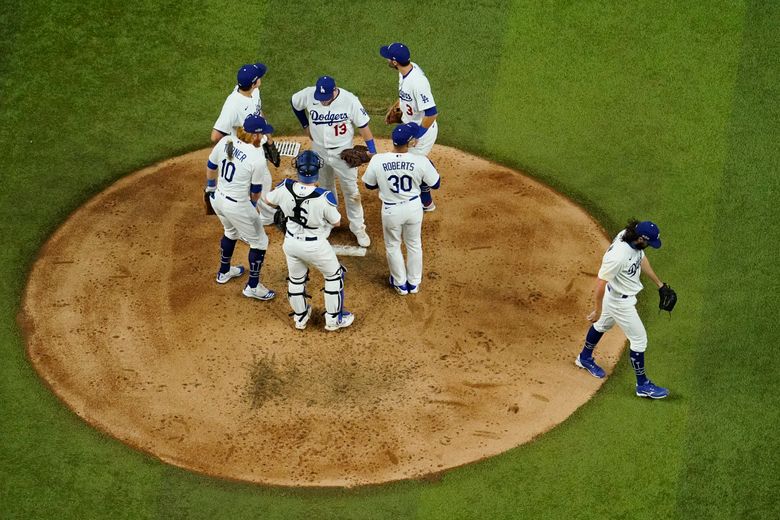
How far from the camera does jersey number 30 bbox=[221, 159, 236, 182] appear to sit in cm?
1069

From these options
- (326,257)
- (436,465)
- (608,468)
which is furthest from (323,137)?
(608,468)

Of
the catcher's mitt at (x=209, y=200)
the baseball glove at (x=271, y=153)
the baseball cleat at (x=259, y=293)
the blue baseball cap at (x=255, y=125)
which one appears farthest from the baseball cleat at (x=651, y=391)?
the catcher's mitt at (x=209, y=200)

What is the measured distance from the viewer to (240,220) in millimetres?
11000

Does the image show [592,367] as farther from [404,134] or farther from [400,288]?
[404,134]

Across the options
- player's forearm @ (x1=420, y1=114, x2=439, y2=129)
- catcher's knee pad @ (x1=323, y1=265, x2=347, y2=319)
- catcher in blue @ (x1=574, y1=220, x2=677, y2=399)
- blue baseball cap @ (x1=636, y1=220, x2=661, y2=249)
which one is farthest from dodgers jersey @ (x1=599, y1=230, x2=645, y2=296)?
player's forearm @ (x1=420, y1=114, x2=439, y2=129)

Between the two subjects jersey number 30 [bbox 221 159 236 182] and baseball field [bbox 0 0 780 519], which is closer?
baseball field [bbox 0 0 780 519]

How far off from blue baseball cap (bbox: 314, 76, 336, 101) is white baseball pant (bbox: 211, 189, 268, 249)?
4.40 feet

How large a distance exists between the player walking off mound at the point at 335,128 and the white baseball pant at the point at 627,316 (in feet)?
10.2

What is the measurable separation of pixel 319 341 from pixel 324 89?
2585 mm

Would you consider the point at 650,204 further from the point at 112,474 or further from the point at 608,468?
the point at 112,474

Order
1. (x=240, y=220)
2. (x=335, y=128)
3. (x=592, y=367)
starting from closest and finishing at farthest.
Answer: (x=592, y=367) → (x=240, y=220) → (x=335, y=128)

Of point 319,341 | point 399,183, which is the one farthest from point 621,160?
point 319,341

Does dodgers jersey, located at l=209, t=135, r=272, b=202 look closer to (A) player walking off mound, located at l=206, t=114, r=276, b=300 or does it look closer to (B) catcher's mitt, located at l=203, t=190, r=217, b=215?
(A) player walking off mound, located at l=206, t=114, r=276, b=300

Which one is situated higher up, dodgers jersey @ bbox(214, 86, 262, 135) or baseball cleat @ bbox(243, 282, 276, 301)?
dodgers jersey @ bbox(214, 86, 262, 135)
